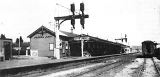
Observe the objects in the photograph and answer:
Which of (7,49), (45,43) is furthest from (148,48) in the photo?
(7,49)

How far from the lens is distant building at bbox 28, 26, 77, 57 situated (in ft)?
84.6

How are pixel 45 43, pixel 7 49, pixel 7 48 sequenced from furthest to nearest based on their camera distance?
pixel 45 43, pixel 7 49, pixel 7 48

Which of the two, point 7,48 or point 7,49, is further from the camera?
point 7,49

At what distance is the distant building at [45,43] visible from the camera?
84.6ft

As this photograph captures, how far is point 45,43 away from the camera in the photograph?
26.2 meters

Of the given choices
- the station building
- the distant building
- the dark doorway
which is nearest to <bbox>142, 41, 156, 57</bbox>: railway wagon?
the distant building

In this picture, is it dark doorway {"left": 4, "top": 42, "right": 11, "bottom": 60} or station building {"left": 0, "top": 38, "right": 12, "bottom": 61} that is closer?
station building {"left": 0, "top": 38, "right": 12, "bottom": 61}

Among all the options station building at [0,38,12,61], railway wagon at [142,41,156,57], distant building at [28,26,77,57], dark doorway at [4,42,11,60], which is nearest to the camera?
station building at [0,38,12,61]

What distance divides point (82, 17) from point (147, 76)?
970 cm

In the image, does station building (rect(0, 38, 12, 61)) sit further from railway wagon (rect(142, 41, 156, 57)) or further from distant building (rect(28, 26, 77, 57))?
railway wagon (rect(142, 41, 156, 57))

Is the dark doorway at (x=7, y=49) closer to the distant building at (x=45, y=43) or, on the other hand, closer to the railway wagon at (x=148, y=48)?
the distant building at (x=45, y=43)

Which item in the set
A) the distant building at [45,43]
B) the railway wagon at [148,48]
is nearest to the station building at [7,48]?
the distant building at [45,43]

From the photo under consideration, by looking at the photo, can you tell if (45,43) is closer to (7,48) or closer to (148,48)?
(7,48)

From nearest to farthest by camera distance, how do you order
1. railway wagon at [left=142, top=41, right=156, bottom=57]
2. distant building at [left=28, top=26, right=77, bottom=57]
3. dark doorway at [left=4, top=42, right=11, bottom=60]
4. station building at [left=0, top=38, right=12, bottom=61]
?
station building at [left=0, top=38, right=12, bottom=61], dark doorway at [left=4, top=42, right=11, bottom=60], distant building at [left=28, top=26, right=77, bottom=57], railway wagon at [left=142, top=41, right=156, bottom=57]
